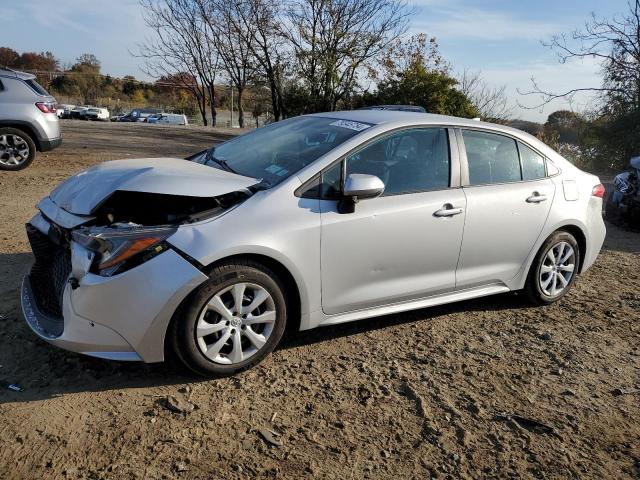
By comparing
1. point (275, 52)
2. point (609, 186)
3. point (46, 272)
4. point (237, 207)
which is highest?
point (275, 52)

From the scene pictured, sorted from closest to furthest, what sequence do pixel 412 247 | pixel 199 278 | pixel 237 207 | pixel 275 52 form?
pixel 199 278 → pixel 237 207 → pixel 412 247 → pixel 275 52

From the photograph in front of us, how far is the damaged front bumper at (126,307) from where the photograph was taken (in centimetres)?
301

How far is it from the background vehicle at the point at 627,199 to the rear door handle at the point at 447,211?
5.03 m

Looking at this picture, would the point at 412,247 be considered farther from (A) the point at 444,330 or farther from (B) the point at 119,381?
(B) the point at 119,381

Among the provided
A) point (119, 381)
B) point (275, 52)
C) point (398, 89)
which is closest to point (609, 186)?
point (398, 89)

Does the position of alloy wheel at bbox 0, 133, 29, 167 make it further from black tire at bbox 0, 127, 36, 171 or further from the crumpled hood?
the crumpled hood

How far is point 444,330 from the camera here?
4.30 metres

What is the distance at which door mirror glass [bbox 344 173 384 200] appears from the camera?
3.55 meters

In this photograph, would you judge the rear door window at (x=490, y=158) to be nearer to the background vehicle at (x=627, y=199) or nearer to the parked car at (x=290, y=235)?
the parked car at (x=290, y=235)

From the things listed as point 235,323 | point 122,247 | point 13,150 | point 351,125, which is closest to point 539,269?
A: point 351,125

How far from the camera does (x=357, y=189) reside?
3547 millimetres

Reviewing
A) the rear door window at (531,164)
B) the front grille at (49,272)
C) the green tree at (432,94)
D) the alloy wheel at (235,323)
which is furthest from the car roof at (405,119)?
the green tree at (432,94)

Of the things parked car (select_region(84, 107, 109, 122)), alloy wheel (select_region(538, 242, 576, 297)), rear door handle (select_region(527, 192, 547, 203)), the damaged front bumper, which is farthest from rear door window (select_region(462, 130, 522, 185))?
parked car (select_region(84, 107, 109, 122))

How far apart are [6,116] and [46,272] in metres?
6.76
